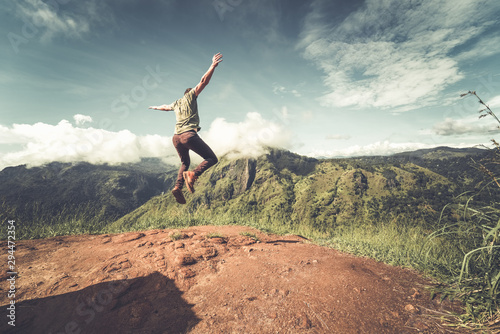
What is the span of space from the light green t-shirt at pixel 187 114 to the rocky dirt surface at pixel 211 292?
123 inches

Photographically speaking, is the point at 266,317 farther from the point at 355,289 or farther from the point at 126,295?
the point at 126,295

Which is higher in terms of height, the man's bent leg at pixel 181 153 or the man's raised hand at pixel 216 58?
the man's raised hand at pixel 216 58

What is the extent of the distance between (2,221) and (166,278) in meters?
7.16

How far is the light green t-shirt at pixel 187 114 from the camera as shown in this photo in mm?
5789

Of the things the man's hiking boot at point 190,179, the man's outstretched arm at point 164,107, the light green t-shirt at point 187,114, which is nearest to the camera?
the light green t-shirt at point 187,114

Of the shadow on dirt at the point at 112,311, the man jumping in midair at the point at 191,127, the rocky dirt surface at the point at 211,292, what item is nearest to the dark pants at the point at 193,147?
the man jumping in midair at the point at 191,127

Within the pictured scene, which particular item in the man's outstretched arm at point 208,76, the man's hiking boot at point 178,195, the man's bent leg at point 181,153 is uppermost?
the man's outstretched arm at point 208,76

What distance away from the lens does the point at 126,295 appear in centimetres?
371

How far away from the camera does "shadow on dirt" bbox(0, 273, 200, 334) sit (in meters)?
3.05

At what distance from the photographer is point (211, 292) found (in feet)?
12.1

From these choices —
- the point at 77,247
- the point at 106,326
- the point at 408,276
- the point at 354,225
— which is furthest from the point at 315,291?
the point at 77,247

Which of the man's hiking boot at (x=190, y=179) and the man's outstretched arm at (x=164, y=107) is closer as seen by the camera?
the man's hiking boot at (x=190, y=179)

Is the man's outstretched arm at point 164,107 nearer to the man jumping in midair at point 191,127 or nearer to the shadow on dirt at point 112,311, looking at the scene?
the man jumping in midair at point 191,127

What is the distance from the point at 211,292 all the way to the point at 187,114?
4.45 metres
